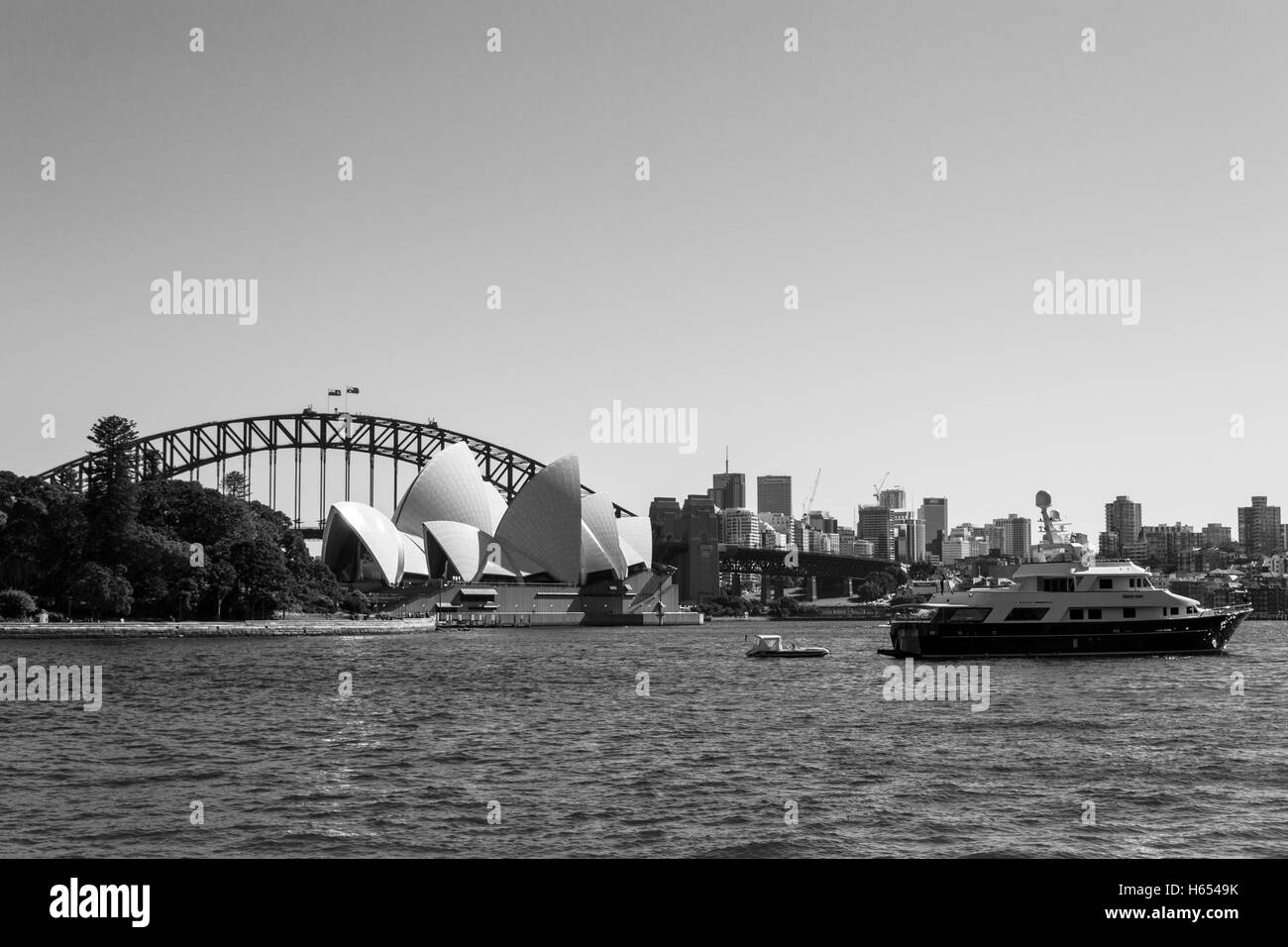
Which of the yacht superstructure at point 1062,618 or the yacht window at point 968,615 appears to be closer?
the yacht superstructure at point 1062,618

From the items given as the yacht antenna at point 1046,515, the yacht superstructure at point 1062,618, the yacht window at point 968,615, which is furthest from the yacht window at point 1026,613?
the yacht antenna at point 1046,515

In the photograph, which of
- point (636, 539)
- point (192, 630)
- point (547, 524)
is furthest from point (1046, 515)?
point (636, 539)

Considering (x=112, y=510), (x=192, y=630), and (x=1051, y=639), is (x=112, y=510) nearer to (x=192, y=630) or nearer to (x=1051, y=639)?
(x=192, y=630)

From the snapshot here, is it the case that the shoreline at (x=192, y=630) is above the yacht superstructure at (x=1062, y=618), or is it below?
below

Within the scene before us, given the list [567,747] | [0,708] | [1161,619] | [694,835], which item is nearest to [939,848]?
[694,835]

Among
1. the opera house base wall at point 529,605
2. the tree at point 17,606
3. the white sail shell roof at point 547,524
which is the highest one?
the white sail shell roof at point 547,524

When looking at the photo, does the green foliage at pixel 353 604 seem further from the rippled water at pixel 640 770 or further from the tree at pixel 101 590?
the rippled water at pixel 640 770
